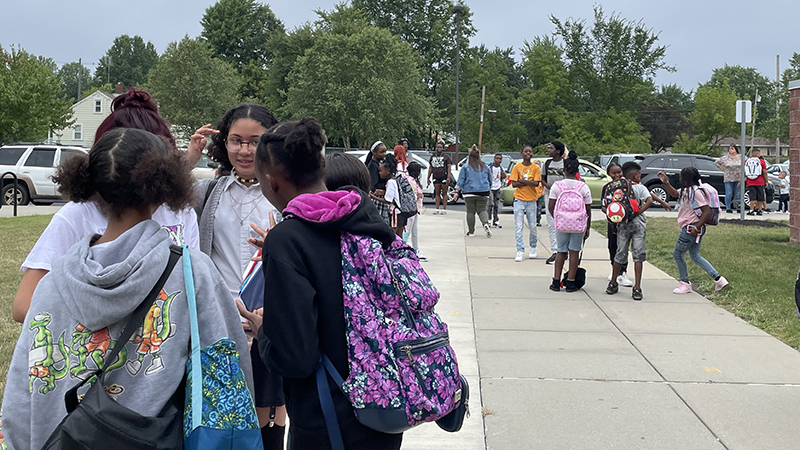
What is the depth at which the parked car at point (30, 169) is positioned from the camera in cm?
2120

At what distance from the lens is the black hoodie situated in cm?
216

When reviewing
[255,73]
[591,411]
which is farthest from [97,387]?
[255,73]

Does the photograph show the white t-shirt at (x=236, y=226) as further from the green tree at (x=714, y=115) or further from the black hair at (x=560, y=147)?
the green tree at (x=714, y=115)

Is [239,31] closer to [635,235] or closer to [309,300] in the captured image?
[635,235]

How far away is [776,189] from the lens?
27.2 m

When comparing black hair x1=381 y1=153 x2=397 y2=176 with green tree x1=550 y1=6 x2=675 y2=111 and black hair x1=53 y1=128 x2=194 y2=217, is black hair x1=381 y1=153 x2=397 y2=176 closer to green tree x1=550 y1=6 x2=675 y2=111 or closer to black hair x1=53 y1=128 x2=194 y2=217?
black hair x1=53 y1=128 x2=194 y2=217

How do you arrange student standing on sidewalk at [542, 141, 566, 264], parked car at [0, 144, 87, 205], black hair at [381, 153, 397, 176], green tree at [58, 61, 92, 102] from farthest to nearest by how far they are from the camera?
1. green tree at [58, 61, 92, 102]
2. parked car at [0, 144, 87, 205]
3. student standing on sidewalk at [542, 141, 566, 264]
4. black hair at [381, 153, 397, 176]

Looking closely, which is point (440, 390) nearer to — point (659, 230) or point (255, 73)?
point (659, 230)

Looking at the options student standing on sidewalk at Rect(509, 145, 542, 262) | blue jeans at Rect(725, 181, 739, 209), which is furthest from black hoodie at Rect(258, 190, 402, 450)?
blue jeans at Rect(725, 181, 739, 209)

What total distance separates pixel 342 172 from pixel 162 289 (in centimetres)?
138

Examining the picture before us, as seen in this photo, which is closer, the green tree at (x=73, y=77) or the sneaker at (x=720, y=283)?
the sneaker at (x=720, y=283)

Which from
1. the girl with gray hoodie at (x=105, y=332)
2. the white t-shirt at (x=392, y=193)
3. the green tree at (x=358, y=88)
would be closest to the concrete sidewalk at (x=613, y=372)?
the white t-shirt at (x=392, y=193)

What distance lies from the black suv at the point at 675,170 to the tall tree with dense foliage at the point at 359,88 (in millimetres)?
25413

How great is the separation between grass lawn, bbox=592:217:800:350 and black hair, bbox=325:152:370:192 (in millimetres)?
5029
